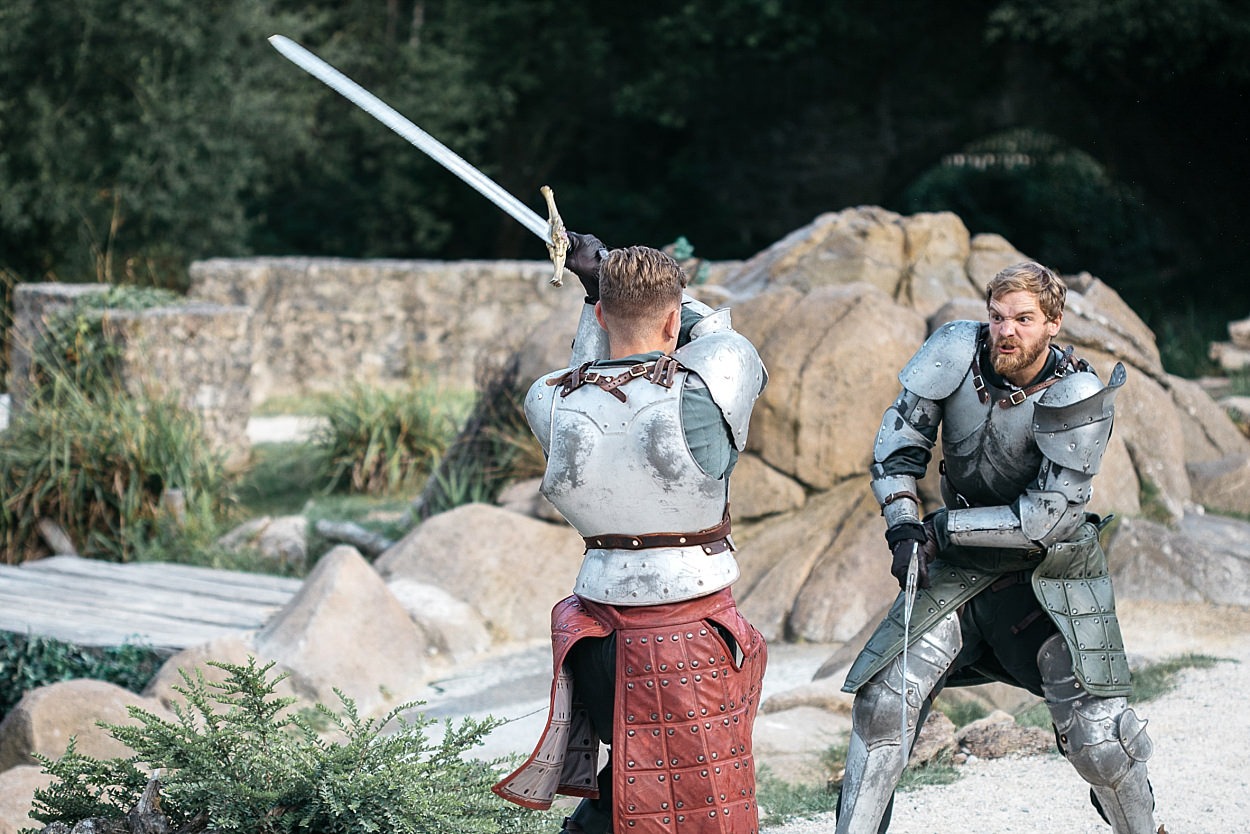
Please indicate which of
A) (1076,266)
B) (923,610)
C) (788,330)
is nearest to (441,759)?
(923,610)

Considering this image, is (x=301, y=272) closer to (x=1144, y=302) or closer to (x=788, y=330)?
(x=788, y=330)

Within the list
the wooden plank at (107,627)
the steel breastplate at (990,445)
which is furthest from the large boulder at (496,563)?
the steel breastplate at (990,445)

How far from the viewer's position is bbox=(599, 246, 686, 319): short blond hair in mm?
2967

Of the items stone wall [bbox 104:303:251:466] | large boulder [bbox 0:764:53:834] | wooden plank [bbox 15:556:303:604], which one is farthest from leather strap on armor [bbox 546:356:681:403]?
stone wall [bbox 104:303:251:466]

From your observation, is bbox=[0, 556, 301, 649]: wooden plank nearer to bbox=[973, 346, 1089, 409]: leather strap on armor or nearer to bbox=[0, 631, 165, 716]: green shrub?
bbox=[0, 631, 165, 716]: green shrub

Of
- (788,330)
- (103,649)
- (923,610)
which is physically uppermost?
(788,330)

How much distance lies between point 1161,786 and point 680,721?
243 centimetres

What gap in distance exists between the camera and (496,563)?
7230 mm

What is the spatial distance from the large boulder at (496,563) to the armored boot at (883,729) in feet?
11.8

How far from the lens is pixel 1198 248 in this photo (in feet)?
49.6

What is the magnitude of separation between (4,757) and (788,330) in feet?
14.3

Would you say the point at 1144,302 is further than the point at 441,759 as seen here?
Yes

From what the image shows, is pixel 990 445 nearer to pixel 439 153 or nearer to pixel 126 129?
pixel 439 153

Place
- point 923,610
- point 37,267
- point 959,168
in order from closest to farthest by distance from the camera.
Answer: point 923,610
point 37,267
point 959,168
